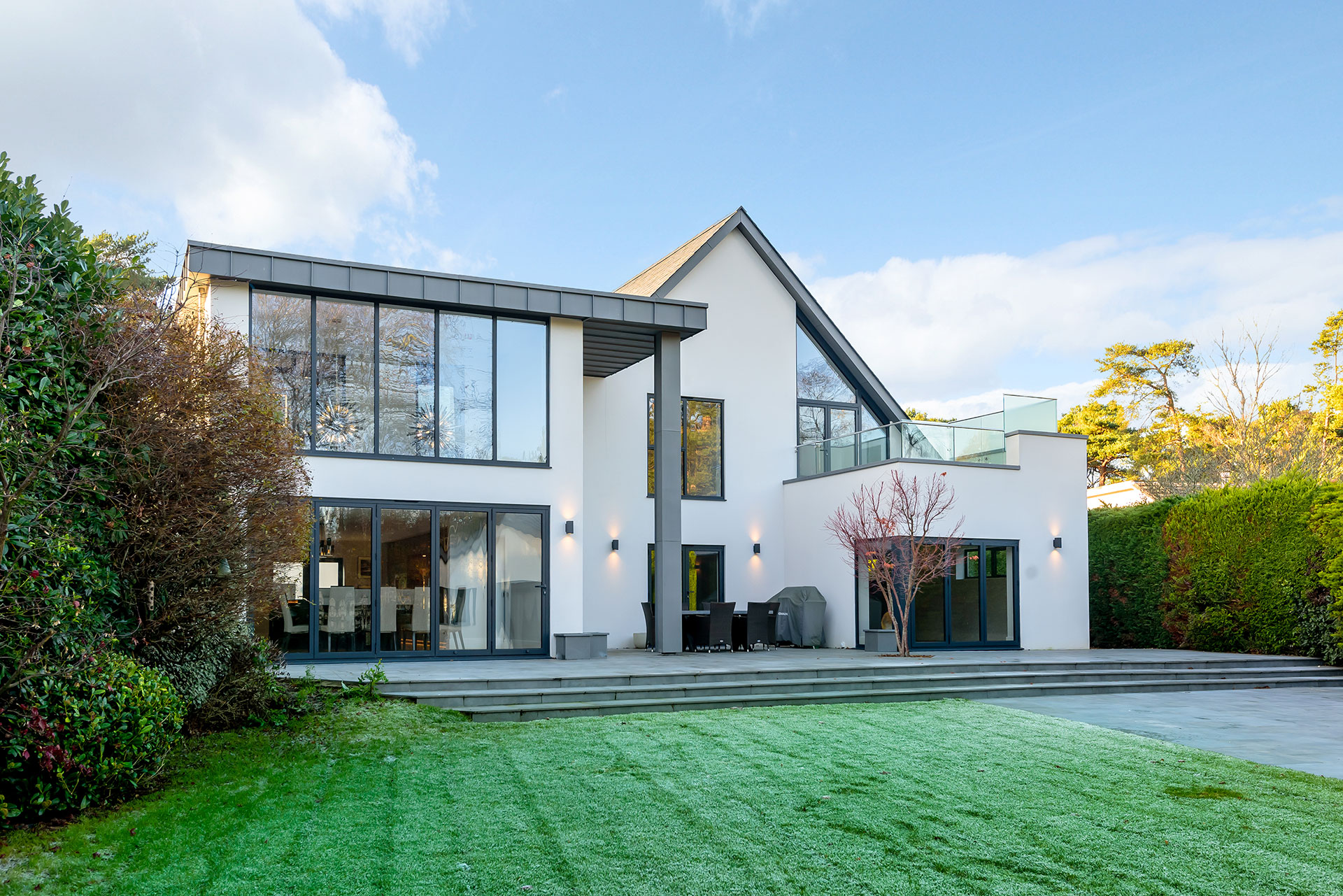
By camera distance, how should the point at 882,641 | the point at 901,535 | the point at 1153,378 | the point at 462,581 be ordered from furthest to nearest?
the point at 1153,378 < the point at 882,641 < the point at 901,535 < the point at 462,581

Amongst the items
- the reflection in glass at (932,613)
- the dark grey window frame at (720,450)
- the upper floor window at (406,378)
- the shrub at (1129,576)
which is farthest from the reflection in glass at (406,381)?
the shrub at (1129,576)

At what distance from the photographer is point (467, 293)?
500 inches

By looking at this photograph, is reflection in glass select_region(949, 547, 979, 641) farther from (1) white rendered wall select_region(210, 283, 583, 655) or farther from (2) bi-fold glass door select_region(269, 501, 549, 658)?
(2) bi-fold glass door select_region(269, 501, 549, 658)

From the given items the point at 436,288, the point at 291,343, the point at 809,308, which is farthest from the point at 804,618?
the point at 291,343

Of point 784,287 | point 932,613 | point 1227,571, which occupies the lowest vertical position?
point 932,613

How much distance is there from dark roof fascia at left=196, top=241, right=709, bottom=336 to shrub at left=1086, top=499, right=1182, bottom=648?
908cm

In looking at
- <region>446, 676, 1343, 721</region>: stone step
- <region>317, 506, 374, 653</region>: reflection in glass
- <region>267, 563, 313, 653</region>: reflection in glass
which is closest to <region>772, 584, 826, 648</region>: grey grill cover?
<region>446, 676, 1343, 721</region>: stone step

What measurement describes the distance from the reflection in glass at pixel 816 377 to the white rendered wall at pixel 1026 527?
2.31 metres

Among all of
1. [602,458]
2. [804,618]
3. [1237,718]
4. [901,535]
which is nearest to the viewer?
[1237,718]

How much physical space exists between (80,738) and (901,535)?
11.4m

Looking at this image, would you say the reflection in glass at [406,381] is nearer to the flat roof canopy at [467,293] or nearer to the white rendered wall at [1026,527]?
the flat roof canopy at [467,293]

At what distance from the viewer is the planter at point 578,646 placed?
1275cm

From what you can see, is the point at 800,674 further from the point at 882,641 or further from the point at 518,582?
the point at 518,582

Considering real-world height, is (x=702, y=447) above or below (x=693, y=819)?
above
